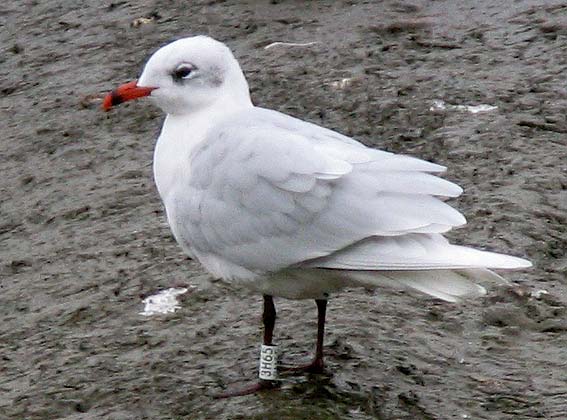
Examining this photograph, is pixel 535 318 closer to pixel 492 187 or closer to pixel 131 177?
pixel 492 187

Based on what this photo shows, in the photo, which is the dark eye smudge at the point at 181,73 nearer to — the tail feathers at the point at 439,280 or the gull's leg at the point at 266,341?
the gull's leg at the point at 266,341

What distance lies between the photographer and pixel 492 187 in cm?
630

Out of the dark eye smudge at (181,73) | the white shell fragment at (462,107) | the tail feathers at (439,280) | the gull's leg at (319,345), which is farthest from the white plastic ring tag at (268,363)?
the white shell fragment at (462,107)

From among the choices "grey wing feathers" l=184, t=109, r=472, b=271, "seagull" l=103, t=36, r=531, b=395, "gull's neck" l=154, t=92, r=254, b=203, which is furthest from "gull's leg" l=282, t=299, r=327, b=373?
"gull's neck" l=154, t=92, r=254, b=203

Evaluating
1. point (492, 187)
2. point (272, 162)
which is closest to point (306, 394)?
point (272, 162)

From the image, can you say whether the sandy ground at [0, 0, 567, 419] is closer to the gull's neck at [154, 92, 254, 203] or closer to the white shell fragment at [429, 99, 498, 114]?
the white shell fragment at [429, 99, 498, 114]

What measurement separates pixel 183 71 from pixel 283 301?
1110mm

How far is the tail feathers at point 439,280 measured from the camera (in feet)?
14.4

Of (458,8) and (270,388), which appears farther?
(458,8)

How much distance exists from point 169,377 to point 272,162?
98 cm

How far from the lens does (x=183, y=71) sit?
5.04 meters

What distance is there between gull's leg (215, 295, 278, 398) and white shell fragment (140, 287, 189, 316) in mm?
754

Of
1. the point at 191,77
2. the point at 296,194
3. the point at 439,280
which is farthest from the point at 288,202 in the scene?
the point at 191,77

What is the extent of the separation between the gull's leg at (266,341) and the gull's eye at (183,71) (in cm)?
84
